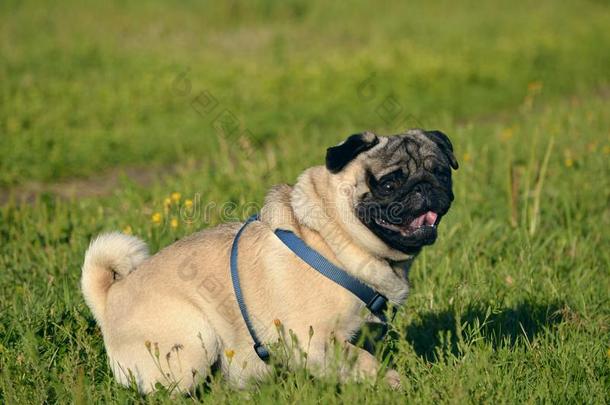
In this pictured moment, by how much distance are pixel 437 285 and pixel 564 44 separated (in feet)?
38.9

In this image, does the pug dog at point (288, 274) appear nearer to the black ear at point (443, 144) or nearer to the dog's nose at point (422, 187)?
the dog's nose at point (422, 187)

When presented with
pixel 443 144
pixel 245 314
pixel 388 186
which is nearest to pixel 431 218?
pixel 388 186

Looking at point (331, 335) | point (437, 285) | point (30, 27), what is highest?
point (30, 27)

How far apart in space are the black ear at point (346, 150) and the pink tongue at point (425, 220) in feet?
1.54

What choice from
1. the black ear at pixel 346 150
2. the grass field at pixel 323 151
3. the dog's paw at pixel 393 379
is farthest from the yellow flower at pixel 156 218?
the dog's paw at pixel 393 379

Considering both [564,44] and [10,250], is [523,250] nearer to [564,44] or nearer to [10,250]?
[10,250]

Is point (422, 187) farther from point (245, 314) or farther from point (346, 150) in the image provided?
point (245, 314)

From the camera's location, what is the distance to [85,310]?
4809 millimetres

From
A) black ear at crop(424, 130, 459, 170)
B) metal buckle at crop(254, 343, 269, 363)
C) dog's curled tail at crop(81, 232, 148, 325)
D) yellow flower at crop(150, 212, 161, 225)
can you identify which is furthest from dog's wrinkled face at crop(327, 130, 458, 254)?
yellow flower at crop(150, 212, 161, 225)

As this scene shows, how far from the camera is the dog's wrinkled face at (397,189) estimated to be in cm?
409

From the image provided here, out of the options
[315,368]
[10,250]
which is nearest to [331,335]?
[315,368]

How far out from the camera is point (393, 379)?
3.92 metres

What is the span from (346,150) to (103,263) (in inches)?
59.1

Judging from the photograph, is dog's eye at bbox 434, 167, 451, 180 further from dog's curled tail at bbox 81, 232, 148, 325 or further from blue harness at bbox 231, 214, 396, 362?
dog's curled tail at bbox 81, 232, 148, 325
